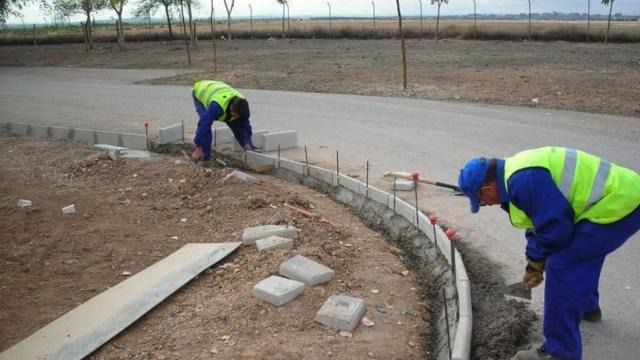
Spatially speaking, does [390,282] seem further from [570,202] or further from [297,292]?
[570,202]

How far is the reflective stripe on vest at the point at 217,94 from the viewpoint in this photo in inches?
318

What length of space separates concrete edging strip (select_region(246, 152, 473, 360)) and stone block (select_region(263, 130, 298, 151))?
15.1 inches

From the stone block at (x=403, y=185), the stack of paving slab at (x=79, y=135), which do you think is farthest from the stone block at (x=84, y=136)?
the stone block at (x=403, y=185)

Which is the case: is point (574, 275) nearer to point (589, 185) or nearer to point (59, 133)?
point (589, 185)

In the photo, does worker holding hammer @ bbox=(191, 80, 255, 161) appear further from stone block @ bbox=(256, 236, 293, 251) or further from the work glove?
the work glove

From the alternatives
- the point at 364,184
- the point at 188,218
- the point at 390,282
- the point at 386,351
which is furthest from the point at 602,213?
the point at 188,218

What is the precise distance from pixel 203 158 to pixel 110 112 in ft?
18.7

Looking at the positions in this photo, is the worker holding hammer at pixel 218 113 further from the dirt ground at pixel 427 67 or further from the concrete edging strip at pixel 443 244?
the dirt ground at pixel 427 67

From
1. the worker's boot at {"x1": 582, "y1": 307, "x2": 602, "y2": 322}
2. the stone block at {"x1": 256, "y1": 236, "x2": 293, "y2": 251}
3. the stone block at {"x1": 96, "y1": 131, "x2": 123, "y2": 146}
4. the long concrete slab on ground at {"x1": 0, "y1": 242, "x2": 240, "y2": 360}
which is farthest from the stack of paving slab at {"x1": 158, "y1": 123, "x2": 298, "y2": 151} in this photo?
the worker's boot at {"x1": 582, "y1": 307, "x2": 602, "y2": 322}

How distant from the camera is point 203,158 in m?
8.66

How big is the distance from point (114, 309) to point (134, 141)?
5.74m

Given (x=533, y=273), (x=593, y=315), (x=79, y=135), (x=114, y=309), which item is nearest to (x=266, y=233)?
(x=114, y=309)

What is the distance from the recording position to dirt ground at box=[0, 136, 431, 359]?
13.9 feet

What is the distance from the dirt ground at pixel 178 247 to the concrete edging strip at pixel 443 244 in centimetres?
33
